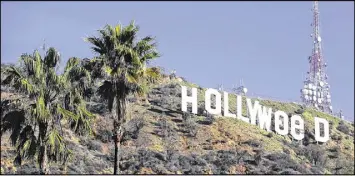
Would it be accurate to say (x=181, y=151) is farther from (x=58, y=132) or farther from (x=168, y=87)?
(x=58, y=132)

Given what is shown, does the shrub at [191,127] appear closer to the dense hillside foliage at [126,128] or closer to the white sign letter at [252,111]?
the dense hillside foliage at [126,128]

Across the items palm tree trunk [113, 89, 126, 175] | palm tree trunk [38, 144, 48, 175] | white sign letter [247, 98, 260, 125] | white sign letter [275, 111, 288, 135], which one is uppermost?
white sign letter [247, 98, 260, 125]

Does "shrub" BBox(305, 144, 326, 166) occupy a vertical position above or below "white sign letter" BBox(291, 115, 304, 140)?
below

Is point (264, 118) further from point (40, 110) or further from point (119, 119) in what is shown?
point (40, 110)

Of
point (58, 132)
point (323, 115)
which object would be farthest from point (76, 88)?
point (323, 115)

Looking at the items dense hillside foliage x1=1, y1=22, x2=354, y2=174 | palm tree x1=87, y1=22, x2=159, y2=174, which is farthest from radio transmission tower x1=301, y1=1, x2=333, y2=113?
palm tree x1=87, y1=22, x2=159, y2=174

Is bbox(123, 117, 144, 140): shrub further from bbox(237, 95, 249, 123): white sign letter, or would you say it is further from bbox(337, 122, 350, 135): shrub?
bbox(337, 122, 350, 135): shrub

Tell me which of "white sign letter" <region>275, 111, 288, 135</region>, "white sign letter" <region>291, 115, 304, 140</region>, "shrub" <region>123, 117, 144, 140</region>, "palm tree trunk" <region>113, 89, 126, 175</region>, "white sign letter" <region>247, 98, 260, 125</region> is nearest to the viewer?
"palm tree trunk" <region>113, 89, 126, 175</region>
